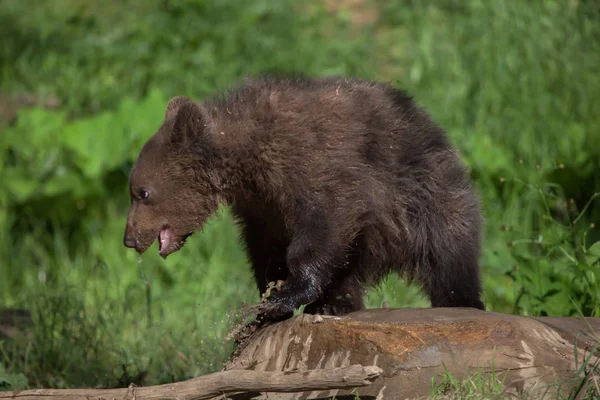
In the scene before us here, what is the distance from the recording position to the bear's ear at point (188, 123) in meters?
4.98

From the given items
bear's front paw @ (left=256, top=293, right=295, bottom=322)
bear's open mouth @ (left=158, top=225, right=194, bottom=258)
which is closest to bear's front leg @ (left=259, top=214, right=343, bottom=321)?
bear's front paw @ (left=256, top=293, right=295, bottom=322)

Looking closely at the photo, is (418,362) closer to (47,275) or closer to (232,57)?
(47,275)

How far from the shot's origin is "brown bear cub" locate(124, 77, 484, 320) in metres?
4.82

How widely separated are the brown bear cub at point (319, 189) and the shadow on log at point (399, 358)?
1.71 feet

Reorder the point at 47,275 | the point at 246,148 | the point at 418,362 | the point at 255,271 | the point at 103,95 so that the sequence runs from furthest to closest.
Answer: the point at 103,95 < the point at 47,275 < the point at 255,271 < the point at 246,148 < the point at 418,362

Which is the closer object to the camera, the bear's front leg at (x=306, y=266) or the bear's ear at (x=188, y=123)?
the bear's front leg at (x=306, y=266)

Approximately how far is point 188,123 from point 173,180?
0.31 m

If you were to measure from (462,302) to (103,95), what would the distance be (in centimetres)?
558

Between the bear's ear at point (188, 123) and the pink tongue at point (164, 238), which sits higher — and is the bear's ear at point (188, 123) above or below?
above

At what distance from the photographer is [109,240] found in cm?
866

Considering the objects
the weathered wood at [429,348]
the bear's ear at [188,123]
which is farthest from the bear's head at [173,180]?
the weathered wood at [429,348]

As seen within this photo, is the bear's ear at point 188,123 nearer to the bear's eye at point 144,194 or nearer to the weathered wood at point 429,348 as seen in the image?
the bear's eye at point 144,194

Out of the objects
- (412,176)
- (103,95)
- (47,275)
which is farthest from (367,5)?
(412,176)

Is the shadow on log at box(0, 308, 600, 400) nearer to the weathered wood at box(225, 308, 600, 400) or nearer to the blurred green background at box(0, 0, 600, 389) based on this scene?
the weathered wood at box(225, 308, 600, 400)
